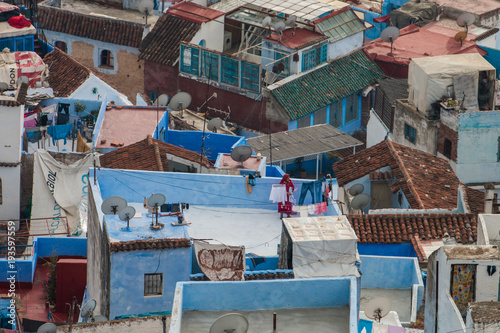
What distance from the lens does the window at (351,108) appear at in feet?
228

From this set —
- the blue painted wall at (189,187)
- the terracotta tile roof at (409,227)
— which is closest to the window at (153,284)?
the blue painted wall at (189,187)

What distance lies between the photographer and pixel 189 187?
43906 mm

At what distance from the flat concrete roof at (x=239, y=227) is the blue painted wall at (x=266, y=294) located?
29.1 ft

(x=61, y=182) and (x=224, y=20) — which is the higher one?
(x=224, y=20)

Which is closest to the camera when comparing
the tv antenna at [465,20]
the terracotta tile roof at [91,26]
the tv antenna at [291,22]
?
the tv antenna at [291,22]

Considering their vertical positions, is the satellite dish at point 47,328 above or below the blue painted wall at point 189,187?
below

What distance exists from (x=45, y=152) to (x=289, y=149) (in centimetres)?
1389

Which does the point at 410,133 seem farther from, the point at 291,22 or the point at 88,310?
the point at 88,310

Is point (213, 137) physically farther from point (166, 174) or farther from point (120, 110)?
point (166, 174)

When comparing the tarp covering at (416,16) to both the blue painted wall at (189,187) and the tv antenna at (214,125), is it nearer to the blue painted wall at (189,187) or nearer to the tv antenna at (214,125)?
the tv antenna at (214,125)

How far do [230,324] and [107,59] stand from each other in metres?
50.7

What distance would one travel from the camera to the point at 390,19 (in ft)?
254

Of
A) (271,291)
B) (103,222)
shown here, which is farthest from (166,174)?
(271,291)

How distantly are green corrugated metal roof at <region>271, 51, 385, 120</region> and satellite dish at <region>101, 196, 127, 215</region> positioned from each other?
2658 cm
